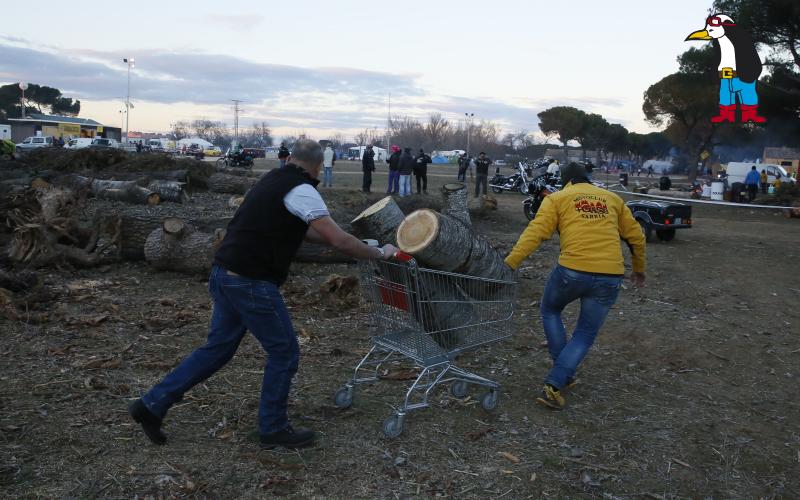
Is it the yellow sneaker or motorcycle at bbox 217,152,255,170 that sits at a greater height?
motorcycle at bbox 217,152,255,170

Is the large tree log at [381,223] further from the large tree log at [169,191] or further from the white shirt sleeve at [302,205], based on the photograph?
the large tree log at [169,191]

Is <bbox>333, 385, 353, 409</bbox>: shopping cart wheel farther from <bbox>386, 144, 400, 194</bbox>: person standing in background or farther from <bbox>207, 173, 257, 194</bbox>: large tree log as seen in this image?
<bbox>386, 144, 400, 194</bbox>: person standing in background

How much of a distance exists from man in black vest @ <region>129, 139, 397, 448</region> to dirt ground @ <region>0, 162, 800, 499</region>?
0.27m

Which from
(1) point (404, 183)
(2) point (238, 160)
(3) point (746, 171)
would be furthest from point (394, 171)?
(3) point (746, 171)

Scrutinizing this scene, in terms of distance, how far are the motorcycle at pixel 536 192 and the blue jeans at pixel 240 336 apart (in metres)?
12.1

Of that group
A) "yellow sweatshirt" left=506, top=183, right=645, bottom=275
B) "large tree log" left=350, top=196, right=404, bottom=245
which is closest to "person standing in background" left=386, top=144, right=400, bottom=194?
"large tree log" left=350, top=196, right=404, bottom=245

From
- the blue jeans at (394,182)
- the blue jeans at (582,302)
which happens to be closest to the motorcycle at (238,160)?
the blue jeans at (394,182)

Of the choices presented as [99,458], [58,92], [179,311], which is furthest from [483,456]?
[58,92]

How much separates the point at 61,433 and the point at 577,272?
340 centimetres

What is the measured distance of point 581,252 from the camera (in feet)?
14.8

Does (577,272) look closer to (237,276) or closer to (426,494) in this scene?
(426,494)

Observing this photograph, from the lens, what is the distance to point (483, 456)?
13.0 feet

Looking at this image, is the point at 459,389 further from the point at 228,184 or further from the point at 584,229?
the point at 228,184

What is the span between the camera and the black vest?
3611 mm
